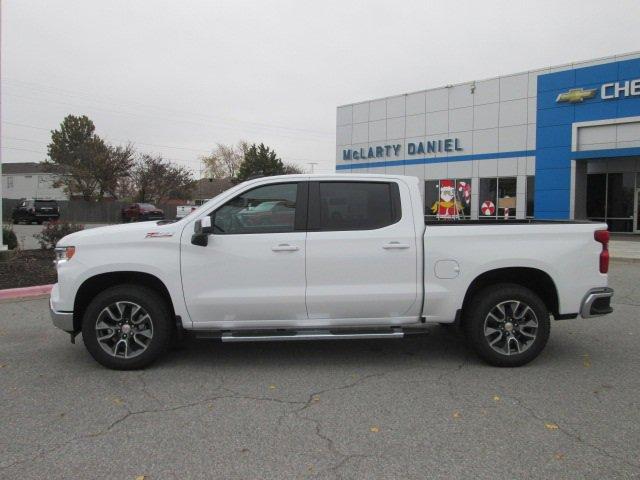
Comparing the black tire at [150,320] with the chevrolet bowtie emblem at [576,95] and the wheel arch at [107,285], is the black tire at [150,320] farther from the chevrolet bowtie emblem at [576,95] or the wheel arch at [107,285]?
the chevrolet bowtie emblem at [576,95]

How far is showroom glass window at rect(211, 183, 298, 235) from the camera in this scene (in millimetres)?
5238

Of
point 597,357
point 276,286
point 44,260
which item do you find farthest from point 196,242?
point 44,260

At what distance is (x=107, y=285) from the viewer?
539 cm

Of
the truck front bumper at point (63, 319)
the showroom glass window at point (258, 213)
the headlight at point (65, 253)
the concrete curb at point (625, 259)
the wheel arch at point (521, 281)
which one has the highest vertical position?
the showroom glass window at point (258, 213)

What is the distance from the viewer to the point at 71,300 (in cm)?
516

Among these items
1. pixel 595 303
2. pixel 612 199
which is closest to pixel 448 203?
pixel 612 199

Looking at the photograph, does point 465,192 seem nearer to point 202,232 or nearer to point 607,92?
point 607,92

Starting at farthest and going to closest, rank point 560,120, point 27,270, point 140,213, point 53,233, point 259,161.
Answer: point 259,161
point 140,213
point 560,120
point 53,233
point 27,270

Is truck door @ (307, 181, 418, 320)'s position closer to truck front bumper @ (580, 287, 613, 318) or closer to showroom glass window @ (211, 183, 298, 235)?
showroom glass window @ (211, 183, 298, 235)

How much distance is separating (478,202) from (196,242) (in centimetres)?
2620

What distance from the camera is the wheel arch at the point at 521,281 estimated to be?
5.38m

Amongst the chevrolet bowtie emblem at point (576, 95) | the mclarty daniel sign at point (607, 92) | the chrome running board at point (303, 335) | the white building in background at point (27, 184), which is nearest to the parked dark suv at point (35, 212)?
the chevrolet bowtie emblem at point (576, 95)

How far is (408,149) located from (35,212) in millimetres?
24349

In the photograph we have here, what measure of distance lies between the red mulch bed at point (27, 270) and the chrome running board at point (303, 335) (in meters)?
6.62
